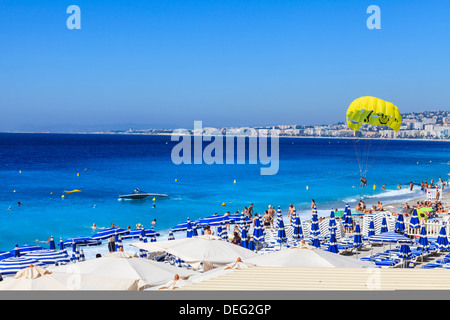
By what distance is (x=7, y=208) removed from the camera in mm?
35438

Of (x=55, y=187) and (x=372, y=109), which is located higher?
(x=372, y=109)

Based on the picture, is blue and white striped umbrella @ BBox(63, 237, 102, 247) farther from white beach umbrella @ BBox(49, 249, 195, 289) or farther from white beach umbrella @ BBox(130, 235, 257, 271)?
white beach umbrella @ BBox(49, 249, 195, 289)

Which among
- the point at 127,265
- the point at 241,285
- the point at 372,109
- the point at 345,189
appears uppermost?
the point at 372,109

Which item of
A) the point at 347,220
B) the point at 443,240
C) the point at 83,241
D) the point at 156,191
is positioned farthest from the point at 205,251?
the point at 156,191

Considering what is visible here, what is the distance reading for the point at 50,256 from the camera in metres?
13.2

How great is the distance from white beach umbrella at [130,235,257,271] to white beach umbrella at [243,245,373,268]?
1.67 metres

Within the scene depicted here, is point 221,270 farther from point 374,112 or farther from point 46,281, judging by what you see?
point 374,112

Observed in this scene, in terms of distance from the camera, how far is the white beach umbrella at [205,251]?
11.0m

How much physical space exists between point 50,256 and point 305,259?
24.0 ft

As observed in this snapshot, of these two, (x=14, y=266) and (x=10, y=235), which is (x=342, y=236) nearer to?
(x=14, y=266)

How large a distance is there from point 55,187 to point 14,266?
37.2 metres

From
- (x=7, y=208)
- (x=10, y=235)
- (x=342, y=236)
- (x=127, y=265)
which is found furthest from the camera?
(x=7, y=208)
